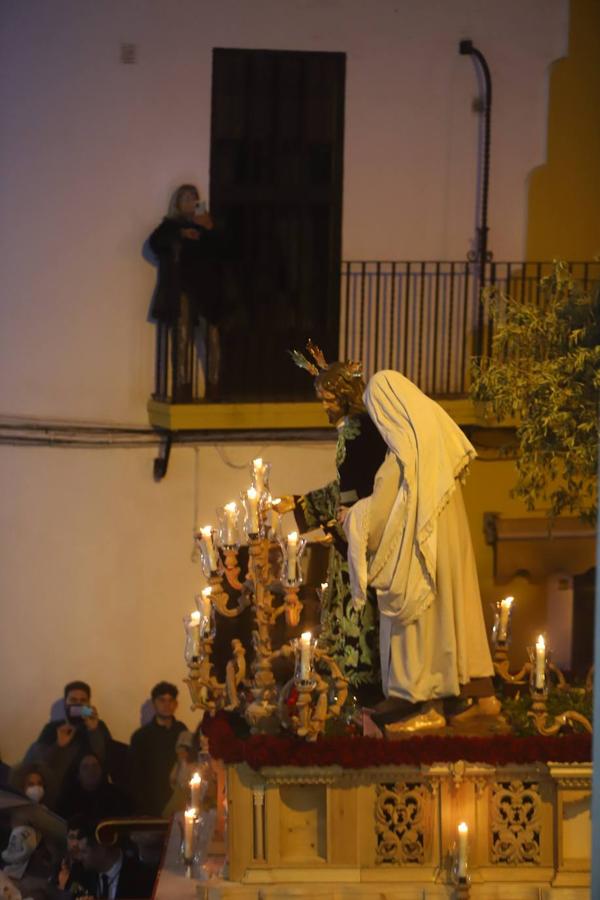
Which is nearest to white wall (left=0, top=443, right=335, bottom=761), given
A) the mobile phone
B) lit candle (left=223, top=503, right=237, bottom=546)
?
the mobile phone

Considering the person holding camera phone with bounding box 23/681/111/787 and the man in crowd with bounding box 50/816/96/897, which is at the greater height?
the person holding camera phone with bounding box 23/681/111/787

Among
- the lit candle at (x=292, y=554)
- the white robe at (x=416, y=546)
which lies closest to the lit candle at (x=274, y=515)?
the lit candle at (x=292, y=554)

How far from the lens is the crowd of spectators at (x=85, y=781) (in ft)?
41.7

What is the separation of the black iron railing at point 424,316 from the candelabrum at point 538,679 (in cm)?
527

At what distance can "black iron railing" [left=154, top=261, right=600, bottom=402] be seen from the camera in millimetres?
14742

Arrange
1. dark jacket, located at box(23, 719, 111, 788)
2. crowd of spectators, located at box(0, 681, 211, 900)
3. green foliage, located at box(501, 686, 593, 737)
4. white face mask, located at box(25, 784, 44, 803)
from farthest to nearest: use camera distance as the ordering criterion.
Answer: dark jacket, located at box(23, 719, 111, 788) → white face mask, located at box(25, 784, 44, 803) → crowd of spectators, located at box(0, 681, 211, 900) → green foliage, located at box(501, 686, 593, 737)

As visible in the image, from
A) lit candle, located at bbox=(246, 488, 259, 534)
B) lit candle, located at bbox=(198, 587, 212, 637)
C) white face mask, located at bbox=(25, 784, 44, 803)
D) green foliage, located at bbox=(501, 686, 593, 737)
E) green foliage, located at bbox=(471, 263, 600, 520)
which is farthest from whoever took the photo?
white face mask, located at bbox=(25, 784, 44, 803)

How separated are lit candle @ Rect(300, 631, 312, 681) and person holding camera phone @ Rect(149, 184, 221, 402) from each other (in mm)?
5923

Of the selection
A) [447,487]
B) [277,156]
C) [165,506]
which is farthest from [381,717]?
[277,156]

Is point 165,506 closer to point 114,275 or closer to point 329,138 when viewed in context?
point 114,275

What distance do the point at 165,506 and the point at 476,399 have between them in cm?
442

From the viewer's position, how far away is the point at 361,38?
47.9 ft

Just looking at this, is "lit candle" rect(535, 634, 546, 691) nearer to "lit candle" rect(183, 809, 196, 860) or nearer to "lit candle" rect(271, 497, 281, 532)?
"lit candle" rect(271, 497, 281, 532)

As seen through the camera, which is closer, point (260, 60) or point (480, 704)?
point (480, 704)
